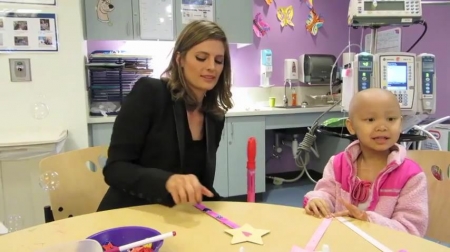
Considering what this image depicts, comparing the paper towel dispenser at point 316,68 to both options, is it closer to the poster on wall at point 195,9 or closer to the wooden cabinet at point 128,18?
the wooden cabinet at point 128,18

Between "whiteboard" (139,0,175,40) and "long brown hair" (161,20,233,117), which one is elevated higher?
"whiteboard" (139,0,175,40)

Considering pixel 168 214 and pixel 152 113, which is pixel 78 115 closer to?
pixel 152 113

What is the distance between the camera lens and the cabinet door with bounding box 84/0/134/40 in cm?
262

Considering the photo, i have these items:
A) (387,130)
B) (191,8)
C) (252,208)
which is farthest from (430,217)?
(191,8)

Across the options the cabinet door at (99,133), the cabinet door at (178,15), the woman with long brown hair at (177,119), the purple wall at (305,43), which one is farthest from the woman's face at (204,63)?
the purple wall at (305,43)

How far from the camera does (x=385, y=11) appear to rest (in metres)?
2.14

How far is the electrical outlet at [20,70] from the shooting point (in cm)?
215

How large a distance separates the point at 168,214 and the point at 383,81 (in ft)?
5.66

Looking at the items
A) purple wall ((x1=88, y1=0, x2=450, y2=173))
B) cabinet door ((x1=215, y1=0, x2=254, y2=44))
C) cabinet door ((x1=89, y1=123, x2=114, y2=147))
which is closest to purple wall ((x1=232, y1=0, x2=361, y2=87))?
purple wall ((x1=88, y1=0, x2=450, y2=173))

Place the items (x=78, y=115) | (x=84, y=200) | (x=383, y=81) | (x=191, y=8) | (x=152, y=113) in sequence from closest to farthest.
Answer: (x=152, y=113) < (x=84, y=200) < (x=383, y=81) < (x=78, y=115) < (x=191, y=8)

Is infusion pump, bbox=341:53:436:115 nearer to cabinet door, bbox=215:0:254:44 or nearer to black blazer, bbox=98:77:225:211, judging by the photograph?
cabinet door, bbox=215:0:254:44

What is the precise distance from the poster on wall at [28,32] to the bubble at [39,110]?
0.34 metres

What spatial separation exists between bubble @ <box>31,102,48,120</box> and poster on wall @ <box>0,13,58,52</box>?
13.4 inches

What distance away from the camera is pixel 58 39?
7.33 ft
